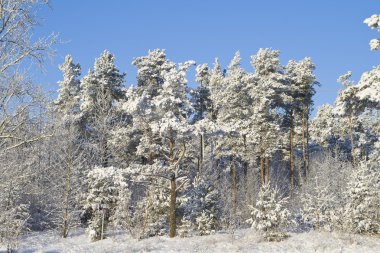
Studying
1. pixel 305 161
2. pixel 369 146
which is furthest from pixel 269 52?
pixel 369 146

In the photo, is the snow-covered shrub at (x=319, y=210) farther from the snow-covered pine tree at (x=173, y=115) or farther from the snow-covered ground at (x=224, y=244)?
the snow-covered pine tree at (x=173, y=115)

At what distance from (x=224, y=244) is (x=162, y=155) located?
10.8m

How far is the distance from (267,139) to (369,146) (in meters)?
23.4

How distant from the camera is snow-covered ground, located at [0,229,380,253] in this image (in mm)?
18598

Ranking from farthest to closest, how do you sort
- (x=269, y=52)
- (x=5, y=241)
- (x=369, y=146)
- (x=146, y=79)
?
1. (x=369, y=146)
2. (x=269, y=52)
3. (x=146, y=79)
4. (x=5, y=241)

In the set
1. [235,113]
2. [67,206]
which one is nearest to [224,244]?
[67,206]

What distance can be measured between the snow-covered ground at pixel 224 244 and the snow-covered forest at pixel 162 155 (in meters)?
0.61

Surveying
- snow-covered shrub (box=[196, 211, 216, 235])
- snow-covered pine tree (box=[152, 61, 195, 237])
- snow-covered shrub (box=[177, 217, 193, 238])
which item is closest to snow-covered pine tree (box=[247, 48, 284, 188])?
snow-covered shrub (box=[196, 211, 216, 235])

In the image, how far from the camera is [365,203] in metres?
22.1

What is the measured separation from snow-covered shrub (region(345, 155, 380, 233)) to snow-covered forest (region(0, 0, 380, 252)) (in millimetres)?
70

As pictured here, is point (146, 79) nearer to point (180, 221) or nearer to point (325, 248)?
point (180, 221)

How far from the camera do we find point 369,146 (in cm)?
5497

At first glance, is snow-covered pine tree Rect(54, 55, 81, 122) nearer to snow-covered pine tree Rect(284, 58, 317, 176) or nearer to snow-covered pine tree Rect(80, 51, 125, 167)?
snow-covered pine tree Rect(80, 51, 125, 167)

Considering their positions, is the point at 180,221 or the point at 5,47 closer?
the point at 5,47
